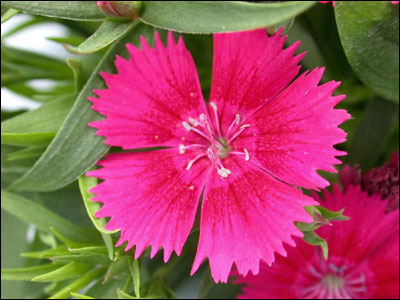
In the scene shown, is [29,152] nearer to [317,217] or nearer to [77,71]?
[77,71]

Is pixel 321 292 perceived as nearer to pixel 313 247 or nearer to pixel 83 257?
pixel 313 247

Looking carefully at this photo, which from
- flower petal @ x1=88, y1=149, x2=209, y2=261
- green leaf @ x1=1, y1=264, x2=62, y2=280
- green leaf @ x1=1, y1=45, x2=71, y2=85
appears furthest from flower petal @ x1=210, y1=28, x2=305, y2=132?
→ green leaf @ x1=1, y1=45, x2=71, y2=85

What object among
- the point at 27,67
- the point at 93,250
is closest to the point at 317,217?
the point at 93,250

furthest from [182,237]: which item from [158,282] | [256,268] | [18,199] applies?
[18,199]

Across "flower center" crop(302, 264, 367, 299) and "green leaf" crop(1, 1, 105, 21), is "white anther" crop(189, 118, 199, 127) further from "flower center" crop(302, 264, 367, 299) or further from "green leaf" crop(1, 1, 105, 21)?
"flower center" crop(302, 264, 367, 299)

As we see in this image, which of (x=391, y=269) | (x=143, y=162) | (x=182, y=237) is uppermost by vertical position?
(x=143, y=162)
